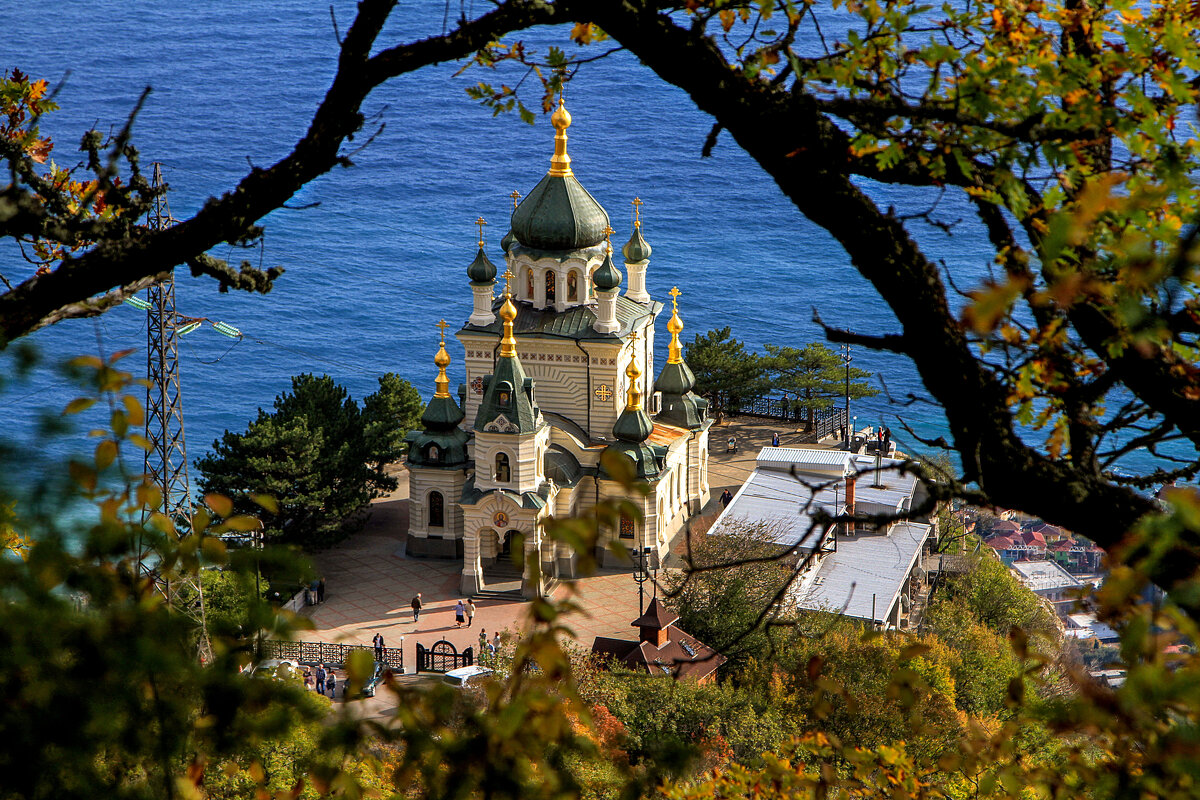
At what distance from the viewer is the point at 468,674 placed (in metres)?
34.6

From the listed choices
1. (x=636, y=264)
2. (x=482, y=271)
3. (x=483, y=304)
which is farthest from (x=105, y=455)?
(x=636, y=264)

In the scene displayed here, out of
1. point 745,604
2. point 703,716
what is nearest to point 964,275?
point 745,604

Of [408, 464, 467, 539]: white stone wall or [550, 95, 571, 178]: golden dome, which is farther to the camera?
[408, 464, 467, 539]: white stone wall

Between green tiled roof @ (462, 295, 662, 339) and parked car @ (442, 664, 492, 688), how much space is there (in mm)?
11419

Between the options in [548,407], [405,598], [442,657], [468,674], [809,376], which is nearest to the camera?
[468,674]

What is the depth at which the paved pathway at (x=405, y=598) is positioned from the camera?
37.8 metres

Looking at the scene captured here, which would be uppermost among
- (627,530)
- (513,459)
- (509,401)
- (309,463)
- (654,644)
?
(509,401)

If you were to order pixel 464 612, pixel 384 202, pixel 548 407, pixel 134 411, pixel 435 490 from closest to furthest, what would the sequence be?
pixel 134 411
pixel 464 612
pixel 435 490
pixel 548 407
pixel 384 202

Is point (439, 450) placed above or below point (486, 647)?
above

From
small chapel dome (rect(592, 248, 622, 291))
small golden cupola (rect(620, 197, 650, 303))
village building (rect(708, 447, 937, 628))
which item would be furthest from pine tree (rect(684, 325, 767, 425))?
small chapel dome (rect(592, 248, 622, 291))

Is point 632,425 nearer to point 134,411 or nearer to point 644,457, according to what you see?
point 644,457

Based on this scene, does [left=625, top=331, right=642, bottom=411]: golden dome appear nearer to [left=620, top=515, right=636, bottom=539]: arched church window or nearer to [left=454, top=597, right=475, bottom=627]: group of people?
[left=620, top=515, right=636, bottom=539]: arched church window

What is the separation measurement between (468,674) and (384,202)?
3247 inches

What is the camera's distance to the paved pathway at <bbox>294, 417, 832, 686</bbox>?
124 ft
